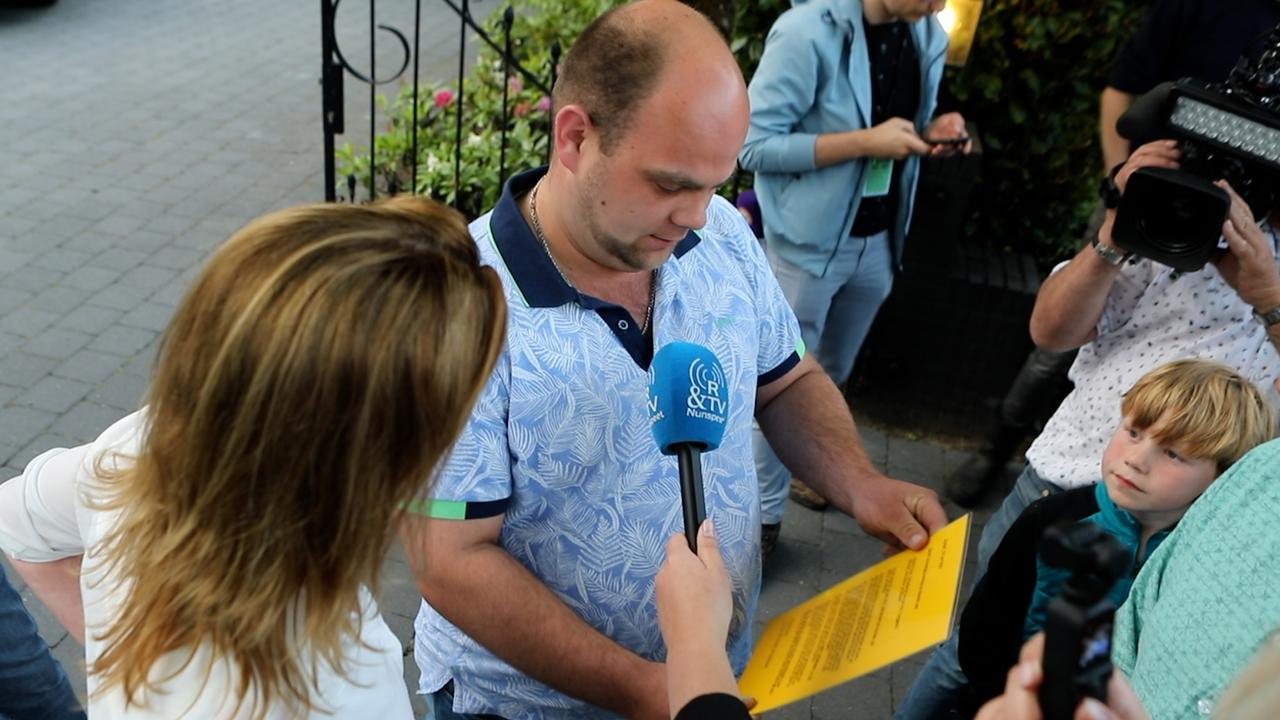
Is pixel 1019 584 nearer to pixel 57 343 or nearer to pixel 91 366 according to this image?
pixel 91 366

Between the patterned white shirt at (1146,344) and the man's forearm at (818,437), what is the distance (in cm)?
67

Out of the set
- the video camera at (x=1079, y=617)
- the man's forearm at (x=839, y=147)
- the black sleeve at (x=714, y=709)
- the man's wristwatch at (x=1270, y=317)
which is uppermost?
the video camera at (x=1079, y=617)

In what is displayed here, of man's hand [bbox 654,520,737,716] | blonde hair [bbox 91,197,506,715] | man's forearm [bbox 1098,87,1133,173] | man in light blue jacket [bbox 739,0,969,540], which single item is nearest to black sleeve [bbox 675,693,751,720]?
man's hand [bbox 654,520,737,716]

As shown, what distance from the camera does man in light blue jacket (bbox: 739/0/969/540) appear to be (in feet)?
10.7

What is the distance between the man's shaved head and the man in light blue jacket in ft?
5.29

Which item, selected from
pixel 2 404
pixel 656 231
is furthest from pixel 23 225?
pixel 656 231

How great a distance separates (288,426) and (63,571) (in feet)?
2.39

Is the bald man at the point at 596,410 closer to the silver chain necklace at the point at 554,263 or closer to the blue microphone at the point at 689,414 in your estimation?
the silver chain necklace at the point at 554,263

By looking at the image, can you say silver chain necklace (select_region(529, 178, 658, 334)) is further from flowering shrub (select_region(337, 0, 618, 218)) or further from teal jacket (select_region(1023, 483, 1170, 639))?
flowering shrub (select_region(337, 0, 618, 218))

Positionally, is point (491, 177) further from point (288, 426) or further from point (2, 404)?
point (288, 426)

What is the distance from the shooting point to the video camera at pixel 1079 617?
75 centimetres

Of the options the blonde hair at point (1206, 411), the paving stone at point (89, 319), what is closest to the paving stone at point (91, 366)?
the paving stone at point (89, 319)

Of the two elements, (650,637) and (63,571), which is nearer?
(63,571)

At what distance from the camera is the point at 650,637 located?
1.82 meters
